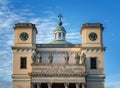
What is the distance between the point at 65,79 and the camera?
87562 mm

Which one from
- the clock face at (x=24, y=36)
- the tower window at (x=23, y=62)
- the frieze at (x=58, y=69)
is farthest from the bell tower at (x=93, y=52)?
the tower window at (x=23, y=62)

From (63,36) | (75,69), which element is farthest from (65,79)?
(63,36)

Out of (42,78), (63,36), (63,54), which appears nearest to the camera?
(42,78)

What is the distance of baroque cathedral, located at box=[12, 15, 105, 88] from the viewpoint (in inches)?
3447

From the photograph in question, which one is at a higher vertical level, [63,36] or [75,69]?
[63,36]

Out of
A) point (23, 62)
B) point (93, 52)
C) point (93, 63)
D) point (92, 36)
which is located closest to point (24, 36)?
point (23, 62)

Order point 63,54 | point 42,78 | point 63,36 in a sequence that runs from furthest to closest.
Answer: point 63,36 < point 63,54 < point 42,78

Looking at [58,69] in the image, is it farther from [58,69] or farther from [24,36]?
[24,36]

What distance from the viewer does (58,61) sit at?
93688mm

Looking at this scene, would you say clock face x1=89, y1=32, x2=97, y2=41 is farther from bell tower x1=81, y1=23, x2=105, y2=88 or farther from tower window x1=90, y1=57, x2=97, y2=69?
tower window x1=90, y1=57, x2=97, y2=69

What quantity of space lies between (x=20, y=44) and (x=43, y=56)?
17.9 feet

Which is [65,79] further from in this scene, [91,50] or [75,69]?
[91,50]

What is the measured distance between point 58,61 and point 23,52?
24.5 feet

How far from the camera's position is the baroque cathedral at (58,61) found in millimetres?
87562
